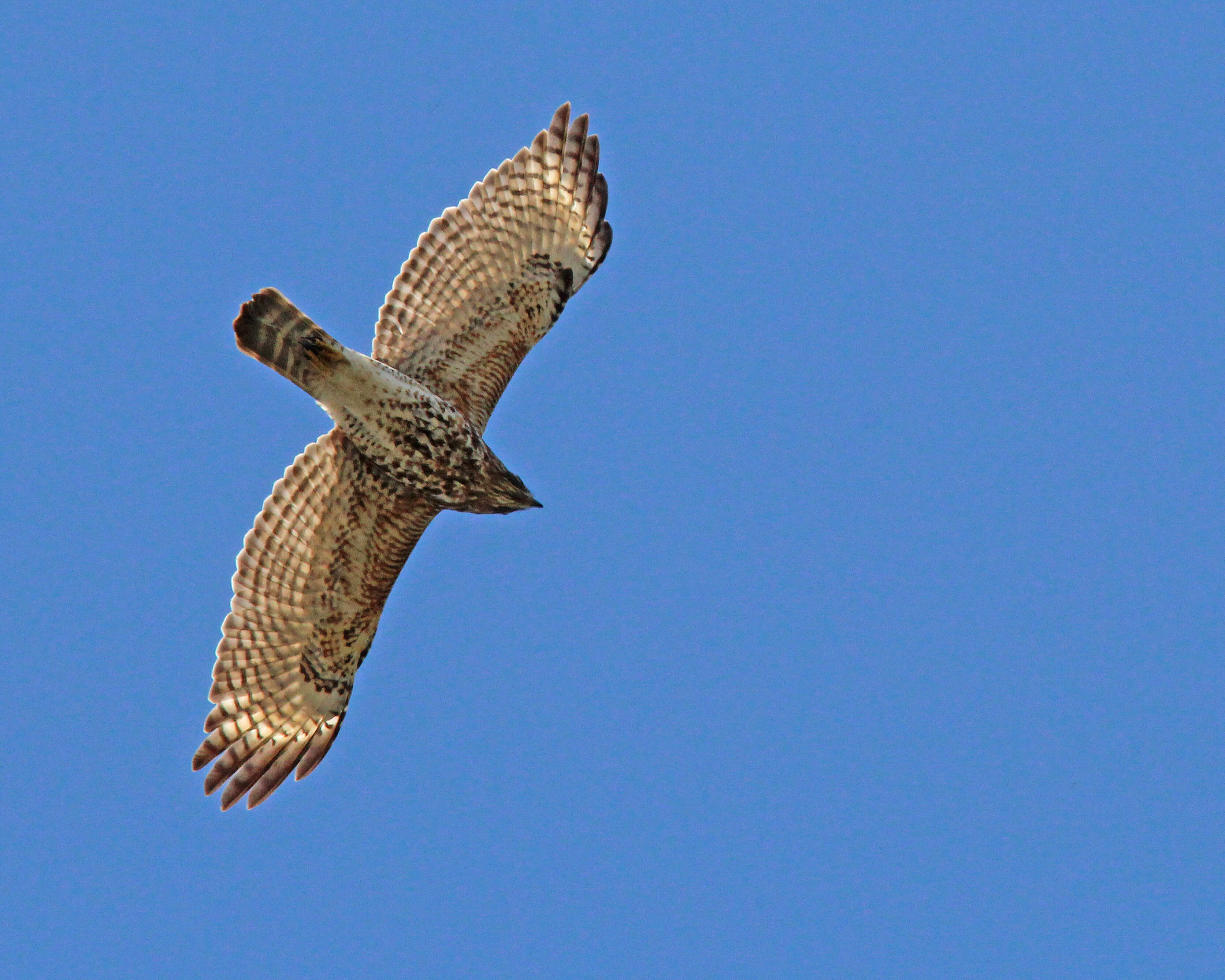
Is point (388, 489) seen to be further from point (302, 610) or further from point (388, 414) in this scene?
point (302, 610)

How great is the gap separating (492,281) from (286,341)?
1.62 metres

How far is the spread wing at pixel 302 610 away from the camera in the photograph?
10.3 meters

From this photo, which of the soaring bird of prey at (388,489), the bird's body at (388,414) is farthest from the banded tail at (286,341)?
the soaring bird of prey at (388,489)

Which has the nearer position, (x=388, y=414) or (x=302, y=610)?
(x=388, y=414)

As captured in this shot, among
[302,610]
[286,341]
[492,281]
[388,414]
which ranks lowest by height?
[302,610]

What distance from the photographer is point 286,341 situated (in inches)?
379

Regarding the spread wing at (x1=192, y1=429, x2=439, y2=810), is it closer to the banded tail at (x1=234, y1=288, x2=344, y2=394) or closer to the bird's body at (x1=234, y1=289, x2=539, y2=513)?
the bird's body at (x1=234, y1=289, x2=539, y2=513)

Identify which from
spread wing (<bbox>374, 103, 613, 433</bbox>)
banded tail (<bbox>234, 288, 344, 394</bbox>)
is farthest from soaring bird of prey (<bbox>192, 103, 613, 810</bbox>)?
banded tail (<bbox>234, 288, 344, 394</bbox>)

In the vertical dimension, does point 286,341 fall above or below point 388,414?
below

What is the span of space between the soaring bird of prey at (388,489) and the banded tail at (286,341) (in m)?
0.51

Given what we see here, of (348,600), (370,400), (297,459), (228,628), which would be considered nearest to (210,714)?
(228,628)

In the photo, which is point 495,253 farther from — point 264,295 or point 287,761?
point 287,761

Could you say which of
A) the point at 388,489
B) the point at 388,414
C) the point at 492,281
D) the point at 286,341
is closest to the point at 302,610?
the point at 388,489

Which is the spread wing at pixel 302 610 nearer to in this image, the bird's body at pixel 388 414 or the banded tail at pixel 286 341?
the bird's body at pixel 388 414
